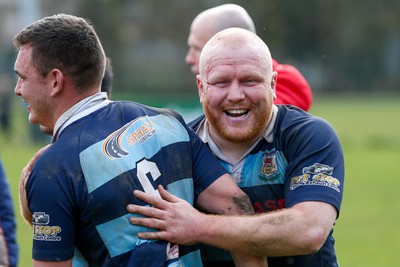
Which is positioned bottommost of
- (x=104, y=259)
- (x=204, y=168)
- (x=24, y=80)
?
(x=104, y=259)

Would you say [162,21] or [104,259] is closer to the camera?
[104,259]

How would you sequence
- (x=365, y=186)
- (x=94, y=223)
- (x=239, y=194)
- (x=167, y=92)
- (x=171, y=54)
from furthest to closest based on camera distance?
1. (x=171, y=54)
2. (x=167, y=92)
3. (x=365, y=186)
4. (x=239, y=194)
5. (x=94, y=223)

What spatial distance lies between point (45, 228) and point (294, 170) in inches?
48.0

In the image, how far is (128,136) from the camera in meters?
3.86

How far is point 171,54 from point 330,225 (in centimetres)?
5213

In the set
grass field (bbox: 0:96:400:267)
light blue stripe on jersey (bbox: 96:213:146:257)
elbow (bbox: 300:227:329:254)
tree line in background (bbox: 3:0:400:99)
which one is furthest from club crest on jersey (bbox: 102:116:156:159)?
tree line in background (bbox: 3:0:400:99)

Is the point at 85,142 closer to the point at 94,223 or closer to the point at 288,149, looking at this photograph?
the point at 94,223

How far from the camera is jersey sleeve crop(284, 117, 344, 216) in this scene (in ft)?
13.0

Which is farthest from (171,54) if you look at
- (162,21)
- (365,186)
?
(365,186)

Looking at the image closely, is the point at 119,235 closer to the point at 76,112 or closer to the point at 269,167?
the point at 76,112

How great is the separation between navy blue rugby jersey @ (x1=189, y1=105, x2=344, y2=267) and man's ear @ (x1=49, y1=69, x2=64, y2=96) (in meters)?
0.93

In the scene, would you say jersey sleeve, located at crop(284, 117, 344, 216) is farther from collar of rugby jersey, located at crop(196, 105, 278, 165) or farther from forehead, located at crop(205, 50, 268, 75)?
forehead, located at crop(205, 50, 268, 75)

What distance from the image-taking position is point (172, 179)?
3.94m

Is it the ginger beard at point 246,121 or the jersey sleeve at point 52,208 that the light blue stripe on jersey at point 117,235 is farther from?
the ginger beard at point 246,121
